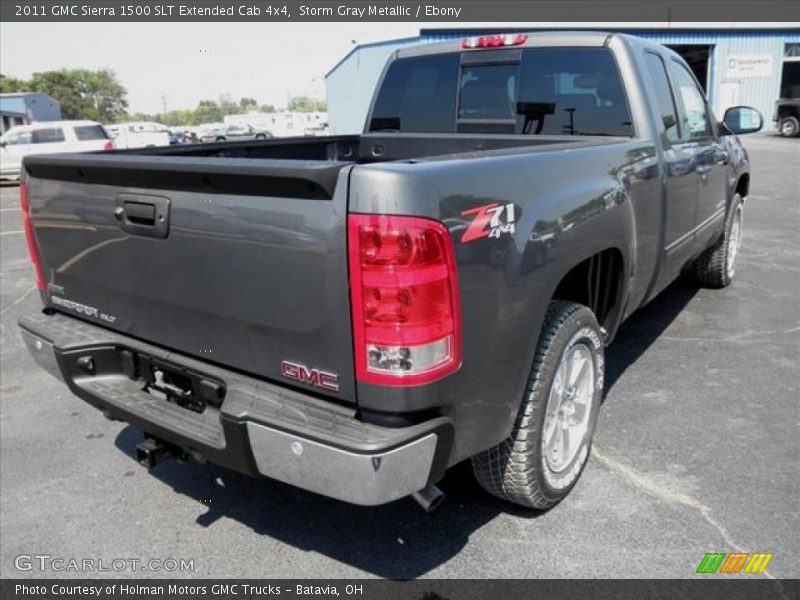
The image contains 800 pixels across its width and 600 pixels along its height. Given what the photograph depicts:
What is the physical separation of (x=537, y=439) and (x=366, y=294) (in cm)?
105

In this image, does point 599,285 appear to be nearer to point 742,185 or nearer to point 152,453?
point 152,453

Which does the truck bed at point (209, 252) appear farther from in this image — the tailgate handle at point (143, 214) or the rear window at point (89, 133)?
the rear window at point (89, 133)

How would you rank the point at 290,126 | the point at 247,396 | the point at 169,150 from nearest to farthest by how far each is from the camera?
the point at 247,396 < the point at 169,150 < the point at 290,126

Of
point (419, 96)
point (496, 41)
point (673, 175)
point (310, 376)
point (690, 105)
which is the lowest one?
point (310, 376)

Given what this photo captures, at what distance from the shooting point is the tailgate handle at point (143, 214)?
231cm

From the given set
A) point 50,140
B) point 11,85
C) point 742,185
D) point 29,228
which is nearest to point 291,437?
point 29,228

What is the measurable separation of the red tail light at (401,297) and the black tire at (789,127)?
2987 centimetres

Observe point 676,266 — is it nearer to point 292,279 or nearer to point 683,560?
point 683,560

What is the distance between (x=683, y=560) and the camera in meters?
A: 2.49

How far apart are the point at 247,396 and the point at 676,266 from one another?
9.96 ft

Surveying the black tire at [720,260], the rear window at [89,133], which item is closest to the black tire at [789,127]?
the black tire at [720,260]

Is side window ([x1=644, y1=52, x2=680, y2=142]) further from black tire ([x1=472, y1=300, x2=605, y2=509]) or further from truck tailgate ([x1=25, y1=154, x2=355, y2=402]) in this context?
truck tailgate ([x1=25, y1=154, x2=355, y2=402])

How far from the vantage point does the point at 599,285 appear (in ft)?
10.7
